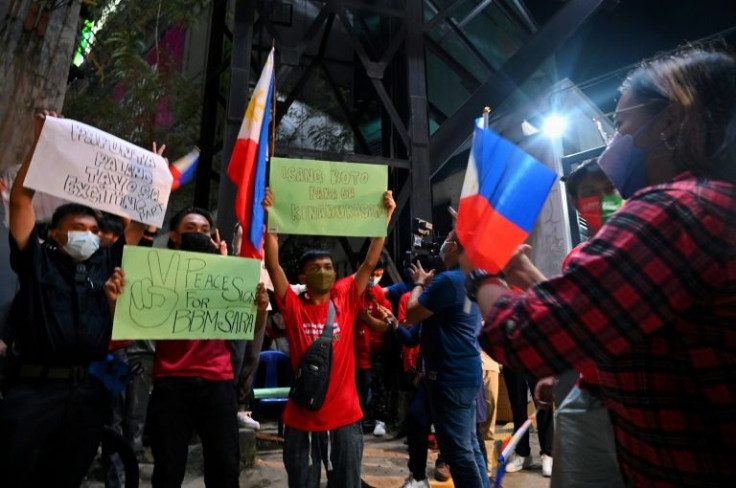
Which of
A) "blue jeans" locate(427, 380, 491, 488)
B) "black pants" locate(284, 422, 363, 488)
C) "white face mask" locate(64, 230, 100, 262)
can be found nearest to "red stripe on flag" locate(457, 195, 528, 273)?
"black pants" locate(284, 422, 363, 488)

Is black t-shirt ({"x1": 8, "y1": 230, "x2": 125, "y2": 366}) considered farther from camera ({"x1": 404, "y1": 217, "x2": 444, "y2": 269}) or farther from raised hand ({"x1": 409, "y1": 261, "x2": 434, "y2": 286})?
camera ({"x1": 404, "y1": 217, "x2": 444, "y2": 269})

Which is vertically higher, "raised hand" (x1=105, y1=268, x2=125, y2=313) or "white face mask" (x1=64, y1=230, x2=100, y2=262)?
"white face mask" (x1=64, y1=230, x2=100, y2=262)

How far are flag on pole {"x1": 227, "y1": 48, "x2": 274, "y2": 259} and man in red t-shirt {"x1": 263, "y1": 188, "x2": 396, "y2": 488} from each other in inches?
4.2

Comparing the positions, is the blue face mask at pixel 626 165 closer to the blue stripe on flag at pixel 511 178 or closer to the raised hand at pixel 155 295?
the blue stripe on flag at pixel 511 178

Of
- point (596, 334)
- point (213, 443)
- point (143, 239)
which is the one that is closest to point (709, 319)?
point (596, 334)

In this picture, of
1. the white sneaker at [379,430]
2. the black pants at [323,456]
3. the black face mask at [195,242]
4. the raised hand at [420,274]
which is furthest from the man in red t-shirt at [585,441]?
the white sneaker at [379,430]

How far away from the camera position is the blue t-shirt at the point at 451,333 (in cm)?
Result: 301

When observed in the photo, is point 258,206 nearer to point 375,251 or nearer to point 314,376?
point 375,251

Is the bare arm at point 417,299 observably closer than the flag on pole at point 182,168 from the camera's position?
Yes

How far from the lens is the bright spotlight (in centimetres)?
815

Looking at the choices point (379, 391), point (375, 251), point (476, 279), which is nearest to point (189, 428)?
point (375, 251)

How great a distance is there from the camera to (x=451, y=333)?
315cm

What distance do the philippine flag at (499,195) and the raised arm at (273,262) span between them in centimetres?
139

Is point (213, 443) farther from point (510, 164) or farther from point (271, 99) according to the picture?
point (271, 99)
